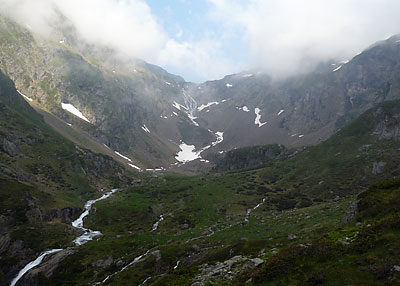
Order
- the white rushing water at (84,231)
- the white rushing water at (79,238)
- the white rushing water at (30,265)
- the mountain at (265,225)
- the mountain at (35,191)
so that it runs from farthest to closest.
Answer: the white rushing water at (84,231)
the mountain at (35,191)
the white rushing water at (79,238)
the white rushing water at (30,265)
the mountain at (265,225)

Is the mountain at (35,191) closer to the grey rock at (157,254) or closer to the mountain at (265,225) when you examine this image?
the mountain at (265,225)

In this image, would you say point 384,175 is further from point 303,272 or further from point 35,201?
point 35,201

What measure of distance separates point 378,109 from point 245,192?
110 meters

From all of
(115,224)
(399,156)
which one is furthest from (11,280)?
(399,156)

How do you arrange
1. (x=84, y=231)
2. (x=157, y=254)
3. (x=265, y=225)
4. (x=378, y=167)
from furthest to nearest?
(x=378, y=167)
(x=84, y=231)
(x=265, y=225)
(x=157, y=254)

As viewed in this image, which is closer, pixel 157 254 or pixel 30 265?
pixel 157 254

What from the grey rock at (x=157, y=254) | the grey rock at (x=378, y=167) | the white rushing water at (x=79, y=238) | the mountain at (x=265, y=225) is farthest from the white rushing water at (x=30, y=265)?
the grey rock at (x=378, y=167)

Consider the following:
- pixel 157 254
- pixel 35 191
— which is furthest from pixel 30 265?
pixel 35 191

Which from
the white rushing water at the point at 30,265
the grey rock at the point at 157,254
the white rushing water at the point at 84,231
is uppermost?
the white rushing water at the point at 84,231

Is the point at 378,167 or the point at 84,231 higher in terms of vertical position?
the point at 378,167

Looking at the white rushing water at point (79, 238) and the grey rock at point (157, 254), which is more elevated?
the white rushing water at point (79, 238)

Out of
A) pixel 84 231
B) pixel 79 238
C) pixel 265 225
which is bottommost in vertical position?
pixel 265 225

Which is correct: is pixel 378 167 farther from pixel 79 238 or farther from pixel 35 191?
pixel 35 191

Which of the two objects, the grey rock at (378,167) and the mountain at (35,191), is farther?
the grey rock at (378,167)
